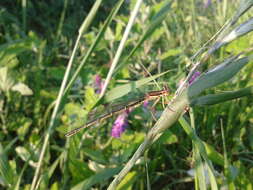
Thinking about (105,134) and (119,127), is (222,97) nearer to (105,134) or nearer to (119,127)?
(119,127)

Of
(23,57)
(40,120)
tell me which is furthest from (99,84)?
(23,57)

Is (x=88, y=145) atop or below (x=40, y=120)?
below

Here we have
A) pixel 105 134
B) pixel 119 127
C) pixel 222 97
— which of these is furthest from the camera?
pixel 105 134

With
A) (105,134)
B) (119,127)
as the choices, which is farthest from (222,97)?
(105,134)

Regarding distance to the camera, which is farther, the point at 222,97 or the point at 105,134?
the point at 105,134

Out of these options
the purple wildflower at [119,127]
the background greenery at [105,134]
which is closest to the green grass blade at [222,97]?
the background greenery at [105,134]

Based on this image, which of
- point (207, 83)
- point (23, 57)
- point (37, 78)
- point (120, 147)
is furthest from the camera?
point (23, 57)

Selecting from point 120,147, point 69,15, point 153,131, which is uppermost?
point 69,15

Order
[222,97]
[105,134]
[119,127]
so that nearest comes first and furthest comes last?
[222,97]
[119,127]
[105,134]

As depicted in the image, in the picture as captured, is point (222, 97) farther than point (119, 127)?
No

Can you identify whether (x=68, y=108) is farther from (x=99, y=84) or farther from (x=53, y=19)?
(x=53, y=19)

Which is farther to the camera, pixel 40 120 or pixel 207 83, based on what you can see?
pixel 40 120
